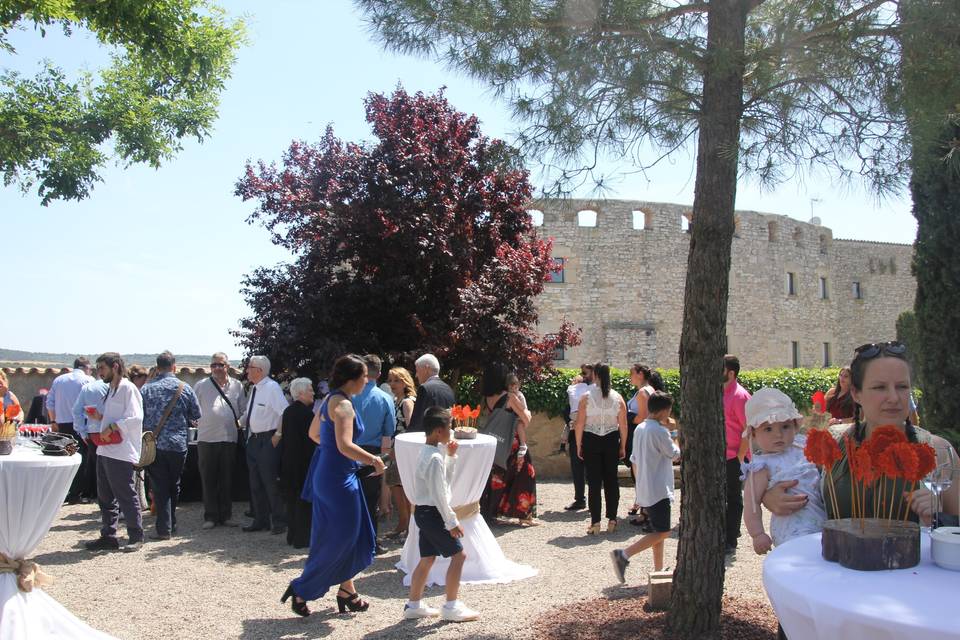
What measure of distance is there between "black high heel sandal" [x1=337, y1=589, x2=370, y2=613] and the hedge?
5.60 metres

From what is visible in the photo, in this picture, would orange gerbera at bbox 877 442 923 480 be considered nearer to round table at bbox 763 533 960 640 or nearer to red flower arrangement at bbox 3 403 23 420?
round table at bbox 763 533 960 640

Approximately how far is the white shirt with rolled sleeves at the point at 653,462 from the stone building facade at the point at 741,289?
65.2 ft

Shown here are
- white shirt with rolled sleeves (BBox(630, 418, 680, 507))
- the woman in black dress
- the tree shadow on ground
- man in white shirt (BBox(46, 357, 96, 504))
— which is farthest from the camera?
man in white shirt (BBox(46, 357, 96, 504))

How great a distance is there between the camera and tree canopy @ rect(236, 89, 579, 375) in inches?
356

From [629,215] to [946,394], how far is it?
2133 centimetres

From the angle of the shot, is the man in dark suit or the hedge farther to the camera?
the hedge

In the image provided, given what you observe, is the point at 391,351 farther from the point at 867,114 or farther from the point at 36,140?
the point at 867,114

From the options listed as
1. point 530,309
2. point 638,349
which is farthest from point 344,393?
point 638,349

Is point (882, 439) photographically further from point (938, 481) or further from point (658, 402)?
point (658, 402)

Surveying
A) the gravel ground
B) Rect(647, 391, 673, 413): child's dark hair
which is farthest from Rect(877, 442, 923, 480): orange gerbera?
Rect(647, 391, 673, 413): child's dark hair

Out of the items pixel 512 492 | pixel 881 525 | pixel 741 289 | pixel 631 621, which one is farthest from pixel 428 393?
pixel 741 289

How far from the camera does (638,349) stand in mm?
29688

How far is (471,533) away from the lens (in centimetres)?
598

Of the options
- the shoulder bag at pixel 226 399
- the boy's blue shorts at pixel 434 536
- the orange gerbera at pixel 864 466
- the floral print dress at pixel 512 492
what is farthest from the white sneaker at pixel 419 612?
the shoulder bag at pixel 226 399
